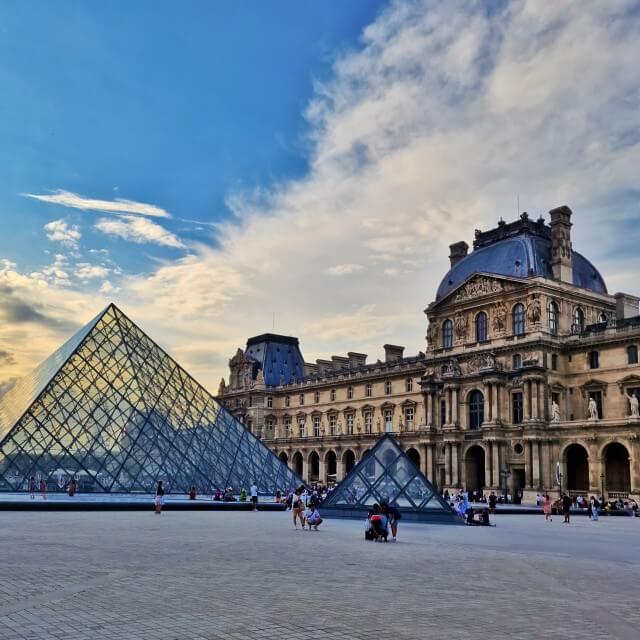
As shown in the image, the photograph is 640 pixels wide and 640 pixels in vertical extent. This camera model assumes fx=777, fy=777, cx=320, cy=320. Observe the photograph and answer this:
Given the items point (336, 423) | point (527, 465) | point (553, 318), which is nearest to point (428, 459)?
point (527, 465)

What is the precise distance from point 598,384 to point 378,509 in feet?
109

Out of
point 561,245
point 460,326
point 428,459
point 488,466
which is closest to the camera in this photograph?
point 488,466

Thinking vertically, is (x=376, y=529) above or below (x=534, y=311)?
below

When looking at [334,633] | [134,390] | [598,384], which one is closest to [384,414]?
[598,384]

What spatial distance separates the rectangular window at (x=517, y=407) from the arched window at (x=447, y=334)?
22.1 ft

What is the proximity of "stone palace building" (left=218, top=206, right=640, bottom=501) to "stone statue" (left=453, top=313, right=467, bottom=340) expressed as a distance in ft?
0.32

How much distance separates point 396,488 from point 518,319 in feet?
88.0

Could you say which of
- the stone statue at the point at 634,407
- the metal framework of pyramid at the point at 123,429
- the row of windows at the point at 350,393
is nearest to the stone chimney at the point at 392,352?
the row of windows at the point at 350,393

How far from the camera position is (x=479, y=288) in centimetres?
5141

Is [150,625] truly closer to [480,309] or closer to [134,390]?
[134,390]

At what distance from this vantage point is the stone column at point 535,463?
45.1 metres

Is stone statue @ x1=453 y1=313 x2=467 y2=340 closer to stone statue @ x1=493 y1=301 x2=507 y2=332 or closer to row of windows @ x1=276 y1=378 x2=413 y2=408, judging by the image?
stone statue @ x1=493 y1=301 x2=507 y2=332

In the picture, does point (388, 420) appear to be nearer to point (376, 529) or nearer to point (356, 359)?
point (356, 359)

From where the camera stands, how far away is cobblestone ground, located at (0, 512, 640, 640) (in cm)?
677
